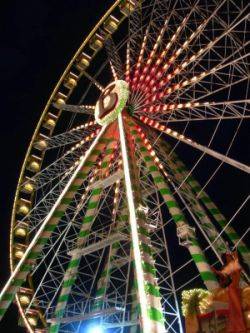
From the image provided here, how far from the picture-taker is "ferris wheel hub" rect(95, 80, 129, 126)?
15.9 metres

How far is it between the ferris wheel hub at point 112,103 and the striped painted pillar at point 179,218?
35.3 inches

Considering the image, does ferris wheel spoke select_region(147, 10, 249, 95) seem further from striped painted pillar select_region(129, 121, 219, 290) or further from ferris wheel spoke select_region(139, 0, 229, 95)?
striped painted pillar select_region(129, 121, 219, 290)

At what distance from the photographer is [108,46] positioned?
68.1 feet

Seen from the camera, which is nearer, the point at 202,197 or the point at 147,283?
the point at 147,283

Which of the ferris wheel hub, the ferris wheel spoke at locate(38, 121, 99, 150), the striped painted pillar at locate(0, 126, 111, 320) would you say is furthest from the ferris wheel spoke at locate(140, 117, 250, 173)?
the ferris wheel spoke at locate(38, 121, 99, 150)

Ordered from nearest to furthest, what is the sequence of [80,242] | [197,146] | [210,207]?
[197,146]
[80,242]
[210,207]

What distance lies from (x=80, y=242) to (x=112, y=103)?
5.55 m

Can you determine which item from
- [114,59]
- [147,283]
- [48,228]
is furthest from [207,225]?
[114,59]

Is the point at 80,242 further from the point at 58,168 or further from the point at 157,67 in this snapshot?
the point at 157,67

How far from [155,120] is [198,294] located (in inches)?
342

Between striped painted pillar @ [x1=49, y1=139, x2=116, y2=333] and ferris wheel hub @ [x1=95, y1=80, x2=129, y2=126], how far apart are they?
904 mm

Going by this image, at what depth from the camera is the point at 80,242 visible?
1731cm

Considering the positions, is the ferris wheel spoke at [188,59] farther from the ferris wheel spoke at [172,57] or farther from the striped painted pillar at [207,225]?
the striped painted pillar at [207,225]

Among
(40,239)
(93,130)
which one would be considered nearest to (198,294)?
(40,239)
